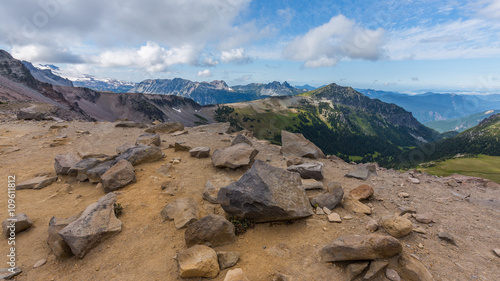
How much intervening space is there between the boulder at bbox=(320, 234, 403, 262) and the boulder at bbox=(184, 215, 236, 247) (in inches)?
161

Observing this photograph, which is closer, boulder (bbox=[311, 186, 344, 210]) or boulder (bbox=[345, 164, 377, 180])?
boulder (bbox=[311, 186, 344, 210])

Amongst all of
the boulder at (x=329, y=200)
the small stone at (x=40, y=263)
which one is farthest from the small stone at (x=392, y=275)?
the small stone at (x=40, y=263)

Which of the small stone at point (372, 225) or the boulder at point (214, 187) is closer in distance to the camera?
the small stone at point (372, 225)

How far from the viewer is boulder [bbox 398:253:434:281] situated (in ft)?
19.9

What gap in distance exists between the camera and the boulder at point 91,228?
759cm

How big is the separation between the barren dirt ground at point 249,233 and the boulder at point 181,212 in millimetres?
394

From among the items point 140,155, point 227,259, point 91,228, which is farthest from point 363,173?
point 140,155

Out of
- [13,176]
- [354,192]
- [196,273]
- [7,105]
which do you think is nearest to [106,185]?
[13,176]

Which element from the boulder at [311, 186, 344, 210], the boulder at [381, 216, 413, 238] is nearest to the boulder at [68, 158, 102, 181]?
the boulder at [311, 186, 344, 210]

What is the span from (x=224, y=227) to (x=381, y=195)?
9965 mm

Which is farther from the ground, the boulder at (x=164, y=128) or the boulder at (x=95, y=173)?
the boulder at (x=164, y=128)

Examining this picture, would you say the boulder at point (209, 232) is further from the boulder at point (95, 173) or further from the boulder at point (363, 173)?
the boulder at point (363, 173)

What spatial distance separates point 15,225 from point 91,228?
4.00 meters

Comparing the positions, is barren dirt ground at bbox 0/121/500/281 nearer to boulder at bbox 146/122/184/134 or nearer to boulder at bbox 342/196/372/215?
boulder at bbox 342/196/372/215
